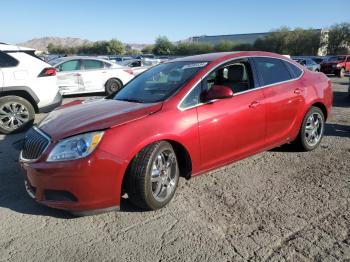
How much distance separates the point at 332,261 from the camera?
2.96 metres

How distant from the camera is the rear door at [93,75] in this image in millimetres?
12875

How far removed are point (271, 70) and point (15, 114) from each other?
16.4 feet

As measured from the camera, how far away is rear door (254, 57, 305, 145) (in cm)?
498

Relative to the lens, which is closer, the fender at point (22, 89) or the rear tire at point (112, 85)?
the fender at point (22, 89)

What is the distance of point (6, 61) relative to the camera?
7.50m

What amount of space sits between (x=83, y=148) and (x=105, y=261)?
3.37 feet

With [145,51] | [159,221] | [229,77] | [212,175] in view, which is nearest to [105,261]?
[159,221]

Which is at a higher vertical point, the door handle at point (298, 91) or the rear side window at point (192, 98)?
the rear side window at point (192, 98)

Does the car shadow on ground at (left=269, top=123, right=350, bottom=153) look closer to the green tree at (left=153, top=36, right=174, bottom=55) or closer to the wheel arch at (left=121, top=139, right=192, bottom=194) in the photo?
the wheel arch at (left=121, top=139, right=192, bottom=194)

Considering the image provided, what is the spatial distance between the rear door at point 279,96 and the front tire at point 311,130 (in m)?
0.30

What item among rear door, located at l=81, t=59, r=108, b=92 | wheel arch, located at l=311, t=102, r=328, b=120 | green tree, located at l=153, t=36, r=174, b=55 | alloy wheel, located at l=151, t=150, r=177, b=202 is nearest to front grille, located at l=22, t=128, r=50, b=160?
alloy wheel, located at l=151, t=150, r=177, b=202

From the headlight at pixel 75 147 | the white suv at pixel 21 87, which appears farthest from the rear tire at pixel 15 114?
the headlight at pixel 75 147

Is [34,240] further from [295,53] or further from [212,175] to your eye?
[295,53]

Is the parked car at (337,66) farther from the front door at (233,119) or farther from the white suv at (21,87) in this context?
the front door at (233,119)
